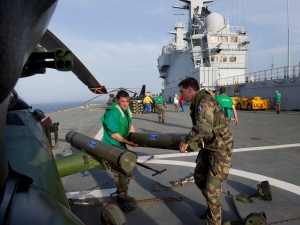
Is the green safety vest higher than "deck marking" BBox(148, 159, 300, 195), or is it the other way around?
the green safety vest

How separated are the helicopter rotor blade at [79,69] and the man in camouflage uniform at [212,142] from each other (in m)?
1.33

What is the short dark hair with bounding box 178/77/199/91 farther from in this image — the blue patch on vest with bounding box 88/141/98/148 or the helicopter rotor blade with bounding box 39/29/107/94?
the blue patch on vest with bounding box 88/141/98/148

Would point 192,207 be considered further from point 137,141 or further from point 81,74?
point 81,74

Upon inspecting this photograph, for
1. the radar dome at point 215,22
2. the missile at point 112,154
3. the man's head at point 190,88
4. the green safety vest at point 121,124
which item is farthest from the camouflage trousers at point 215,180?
the radar dome at point 215,22

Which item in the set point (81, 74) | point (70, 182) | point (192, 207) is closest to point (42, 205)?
point (81, 74)

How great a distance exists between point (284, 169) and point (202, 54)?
31567mm

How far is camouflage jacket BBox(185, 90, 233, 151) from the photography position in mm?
3139

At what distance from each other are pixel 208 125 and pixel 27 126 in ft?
6.76

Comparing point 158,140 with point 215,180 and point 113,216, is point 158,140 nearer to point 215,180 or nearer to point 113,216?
point 215,180

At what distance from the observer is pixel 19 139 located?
78.2 inches

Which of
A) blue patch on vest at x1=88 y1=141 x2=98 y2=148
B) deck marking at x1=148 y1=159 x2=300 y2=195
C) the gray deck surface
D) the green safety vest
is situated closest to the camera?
blue patch on vest at x1=88 y1=141 x2=98 y2=148

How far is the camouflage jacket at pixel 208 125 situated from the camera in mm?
3139

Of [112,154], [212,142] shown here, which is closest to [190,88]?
[212,142]

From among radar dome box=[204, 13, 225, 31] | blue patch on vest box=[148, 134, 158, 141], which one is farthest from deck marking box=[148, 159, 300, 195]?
radar dome box=[204, 13, 225, 31]
